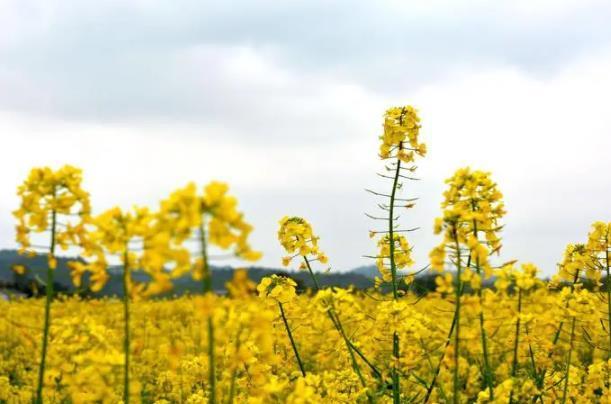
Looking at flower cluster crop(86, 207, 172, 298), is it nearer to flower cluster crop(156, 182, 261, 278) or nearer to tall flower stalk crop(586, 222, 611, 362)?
flower cluster crop(156, 182, 261, 278)

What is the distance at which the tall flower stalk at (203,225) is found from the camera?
2463 millimetres

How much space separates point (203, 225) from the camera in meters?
2.48

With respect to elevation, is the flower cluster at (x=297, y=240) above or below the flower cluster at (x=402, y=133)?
below

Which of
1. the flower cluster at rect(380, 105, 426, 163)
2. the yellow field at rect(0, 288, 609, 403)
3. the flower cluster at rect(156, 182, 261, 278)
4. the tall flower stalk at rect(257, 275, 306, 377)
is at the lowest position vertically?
the yellow field at rect(0, 288, 609, 403)

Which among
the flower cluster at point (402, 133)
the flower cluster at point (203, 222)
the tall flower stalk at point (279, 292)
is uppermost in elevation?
the flower cluster at point (402, 133)

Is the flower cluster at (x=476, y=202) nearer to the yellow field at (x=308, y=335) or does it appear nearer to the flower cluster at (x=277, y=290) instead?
the yellow field at (x=308, y=335)

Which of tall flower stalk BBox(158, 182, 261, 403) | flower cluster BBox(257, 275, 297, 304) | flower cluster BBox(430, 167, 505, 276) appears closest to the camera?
tall flower stalk BBox(158, 182, 261, 403)

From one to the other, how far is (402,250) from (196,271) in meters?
3.59

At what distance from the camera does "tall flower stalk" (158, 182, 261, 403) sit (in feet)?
8.08

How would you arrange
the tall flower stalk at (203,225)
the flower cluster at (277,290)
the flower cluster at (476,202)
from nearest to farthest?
the tall flower stalk at (203,225)
the flower cluster at (476,202)
the flower cluster at (277,290)

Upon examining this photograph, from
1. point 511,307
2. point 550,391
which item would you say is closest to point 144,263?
point 511,307

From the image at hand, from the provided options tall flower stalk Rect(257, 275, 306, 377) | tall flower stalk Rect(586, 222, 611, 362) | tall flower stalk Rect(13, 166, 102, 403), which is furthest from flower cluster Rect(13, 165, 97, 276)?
tall flower stalk Rect(586, 222, 611, 362)

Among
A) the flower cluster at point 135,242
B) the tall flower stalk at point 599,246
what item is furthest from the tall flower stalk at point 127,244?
the tall flower stalk at point 599,246

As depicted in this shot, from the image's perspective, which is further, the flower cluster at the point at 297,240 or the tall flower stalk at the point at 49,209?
the flower cluster at the point at 297,240
